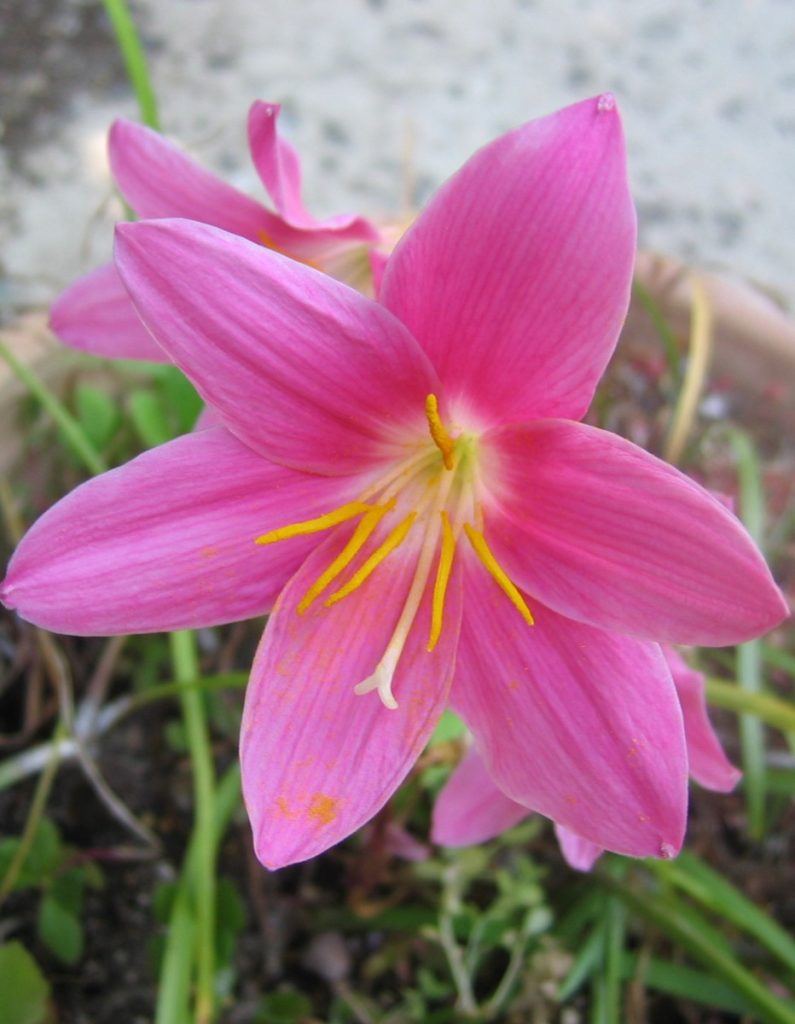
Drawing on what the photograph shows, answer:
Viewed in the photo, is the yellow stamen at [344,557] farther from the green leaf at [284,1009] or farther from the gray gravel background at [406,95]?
the gray gravel background at [406,95]

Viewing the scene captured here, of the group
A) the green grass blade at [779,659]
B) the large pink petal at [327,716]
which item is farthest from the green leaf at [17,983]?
the green grass blade at [779,659]

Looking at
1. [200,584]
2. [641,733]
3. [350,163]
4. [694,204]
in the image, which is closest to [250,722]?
[200,584]

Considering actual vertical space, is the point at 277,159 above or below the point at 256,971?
above

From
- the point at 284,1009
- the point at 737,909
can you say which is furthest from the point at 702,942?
the point at 284,1009

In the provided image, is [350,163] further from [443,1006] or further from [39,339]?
[443,1006]

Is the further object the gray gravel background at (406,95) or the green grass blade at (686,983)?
the gray gravel background at (406,95)

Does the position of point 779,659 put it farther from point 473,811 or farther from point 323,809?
point 323,809
